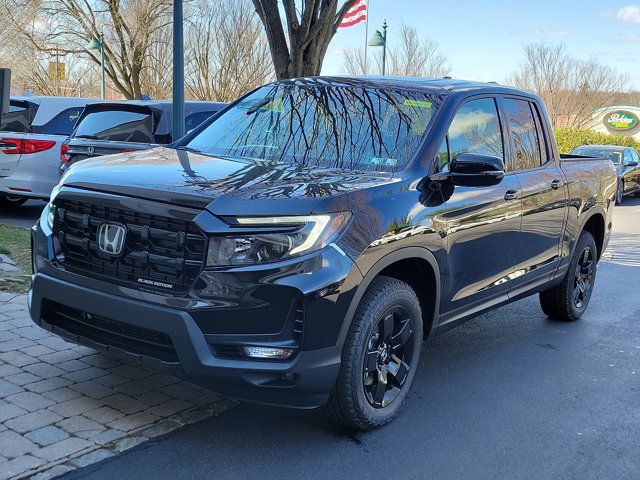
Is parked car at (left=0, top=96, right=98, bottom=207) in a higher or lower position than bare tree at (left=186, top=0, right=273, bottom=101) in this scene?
lower

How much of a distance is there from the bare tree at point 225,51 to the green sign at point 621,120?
20.2 metres

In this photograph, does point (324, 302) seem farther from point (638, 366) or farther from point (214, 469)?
point (638, 366)

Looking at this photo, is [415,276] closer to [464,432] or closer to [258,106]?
[464,432]

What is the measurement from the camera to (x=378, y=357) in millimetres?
3861

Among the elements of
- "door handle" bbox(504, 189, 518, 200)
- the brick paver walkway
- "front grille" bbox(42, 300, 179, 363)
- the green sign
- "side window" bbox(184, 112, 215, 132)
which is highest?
the green sign

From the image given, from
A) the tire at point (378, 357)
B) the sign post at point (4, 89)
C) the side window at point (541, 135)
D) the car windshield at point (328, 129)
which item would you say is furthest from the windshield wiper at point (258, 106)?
the side window at point (541, 135)

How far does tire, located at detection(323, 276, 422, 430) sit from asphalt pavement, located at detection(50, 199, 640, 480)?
166mm

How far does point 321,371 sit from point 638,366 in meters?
3.18

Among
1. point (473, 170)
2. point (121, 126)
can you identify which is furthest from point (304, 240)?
point (121, 126)

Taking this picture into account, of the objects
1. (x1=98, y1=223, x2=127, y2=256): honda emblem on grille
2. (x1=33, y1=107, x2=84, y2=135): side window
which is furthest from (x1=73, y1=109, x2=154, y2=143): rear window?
(x1=98, y1=223, x2=127, y2=256): honda emblem on grille

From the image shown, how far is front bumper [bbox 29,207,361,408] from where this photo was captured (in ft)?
10.6

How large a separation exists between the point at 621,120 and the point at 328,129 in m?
35.7

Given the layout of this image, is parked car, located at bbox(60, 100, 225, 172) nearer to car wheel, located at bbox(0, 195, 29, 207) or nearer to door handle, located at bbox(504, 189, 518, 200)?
car wheel, located at bbox(0, 195, 29, 207)

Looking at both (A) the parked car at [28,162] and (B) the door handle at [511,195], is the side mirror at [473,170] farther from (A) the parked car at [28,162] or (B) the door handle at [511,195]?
(A) the parked car at [28,162]
